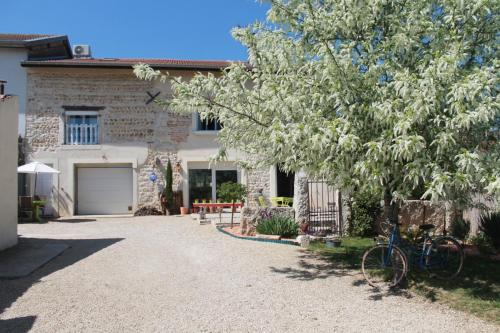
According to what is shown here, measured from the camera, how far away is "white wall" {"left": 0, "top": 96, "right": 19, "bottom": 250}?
9.27 meters

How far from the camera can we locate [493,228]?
30.4 feet

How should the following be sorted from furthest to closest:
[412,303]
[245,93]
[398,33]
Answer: [245,93]
[398,33]
[412,303]

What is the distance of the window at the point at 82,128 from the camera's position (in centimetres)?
1817

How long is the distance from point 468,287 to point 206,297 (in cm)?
384

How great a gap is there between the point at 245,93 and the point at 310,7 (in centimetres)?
165

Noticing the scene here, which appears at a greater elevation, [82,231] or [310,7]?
[310,7]

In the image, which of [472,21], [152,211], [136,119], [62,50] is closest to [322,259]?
[472,21]

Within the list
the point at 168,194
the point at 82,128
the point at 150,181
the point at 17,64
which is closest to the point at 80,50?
the point at 17,64


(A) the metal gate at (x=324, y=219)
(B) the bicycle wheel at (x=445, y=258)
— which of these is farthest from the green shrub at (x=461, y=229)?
(B) the bicycle wheel at (x=445, y=258)

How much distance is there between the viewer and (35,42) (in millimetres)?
18016

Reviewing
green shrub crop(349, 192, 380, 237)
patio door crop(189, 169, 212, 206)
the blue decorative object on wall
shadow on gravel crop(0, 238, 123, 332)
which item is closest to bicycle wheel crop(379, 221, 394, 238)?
green shrub crop(349, 192, 380, 237)

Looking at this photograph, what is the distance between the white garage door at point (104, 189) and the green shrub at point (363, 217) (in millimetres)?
10373

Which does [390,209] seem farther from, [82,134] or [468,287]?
[82,134]

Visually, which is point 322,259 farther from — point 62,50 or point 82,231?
point 62,50
